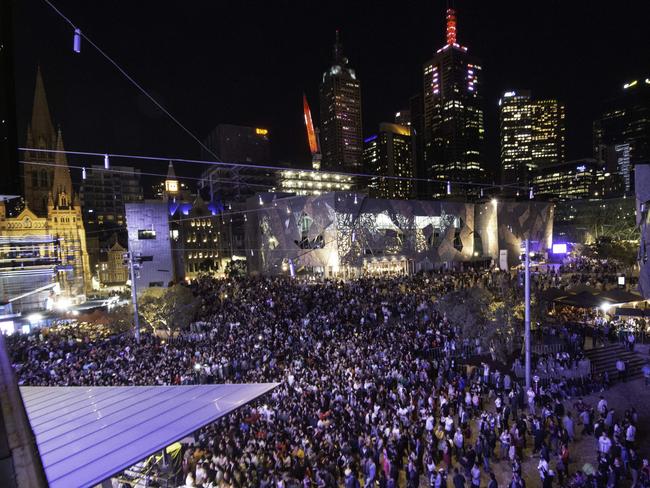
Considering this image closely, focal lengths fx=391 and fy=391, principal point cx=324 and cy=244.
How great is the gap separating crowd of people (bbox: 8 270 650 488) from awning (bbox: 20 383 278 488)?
3.12 meters

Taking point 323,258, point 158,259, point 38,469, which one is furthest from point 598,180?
point 38,469

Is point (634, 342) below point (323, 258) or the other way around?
below

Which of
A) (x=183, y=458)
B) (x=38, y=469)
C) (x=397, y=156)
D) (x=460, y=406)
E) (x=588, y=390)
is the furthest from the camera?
(x=397, y=156)

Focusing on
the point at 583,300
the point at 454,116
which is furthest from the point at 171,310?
the point at 454,116

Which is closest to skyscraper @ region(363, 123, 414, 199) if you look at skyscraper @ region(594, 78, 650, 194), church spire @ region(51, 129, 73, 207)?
skyscraper @ region(594, 78, 650, 194)

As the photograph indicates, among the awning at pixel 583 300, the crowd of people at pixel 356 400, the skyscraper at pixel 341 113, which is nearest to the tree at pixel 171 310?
the crowd of people at pixel 356 400

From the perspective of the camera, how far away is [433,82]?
188 meters

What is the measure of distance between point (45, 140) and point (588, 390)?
88224mm

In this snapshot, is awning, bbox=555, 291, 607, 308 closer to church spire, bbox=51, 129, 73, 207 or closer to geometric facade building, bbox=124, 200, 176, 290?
geometric facade building, bbox=124, 200, 176, 290

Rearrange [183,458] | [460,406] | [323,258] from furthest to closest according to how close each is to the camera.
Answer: [323,258] < [460,406] < [183,458]

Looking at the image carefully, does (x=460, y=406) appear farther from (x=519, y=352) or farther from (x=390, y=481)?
(x=519, y=352)

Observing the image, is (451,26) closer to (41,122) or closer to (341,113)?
(341,113)

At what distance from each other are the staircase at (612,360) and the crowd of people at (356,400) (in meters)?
Result: 1.01

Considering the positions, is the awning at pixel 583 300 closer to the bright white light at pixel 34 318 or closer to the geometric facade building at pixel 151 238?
the bright white light at pixel 34 318
